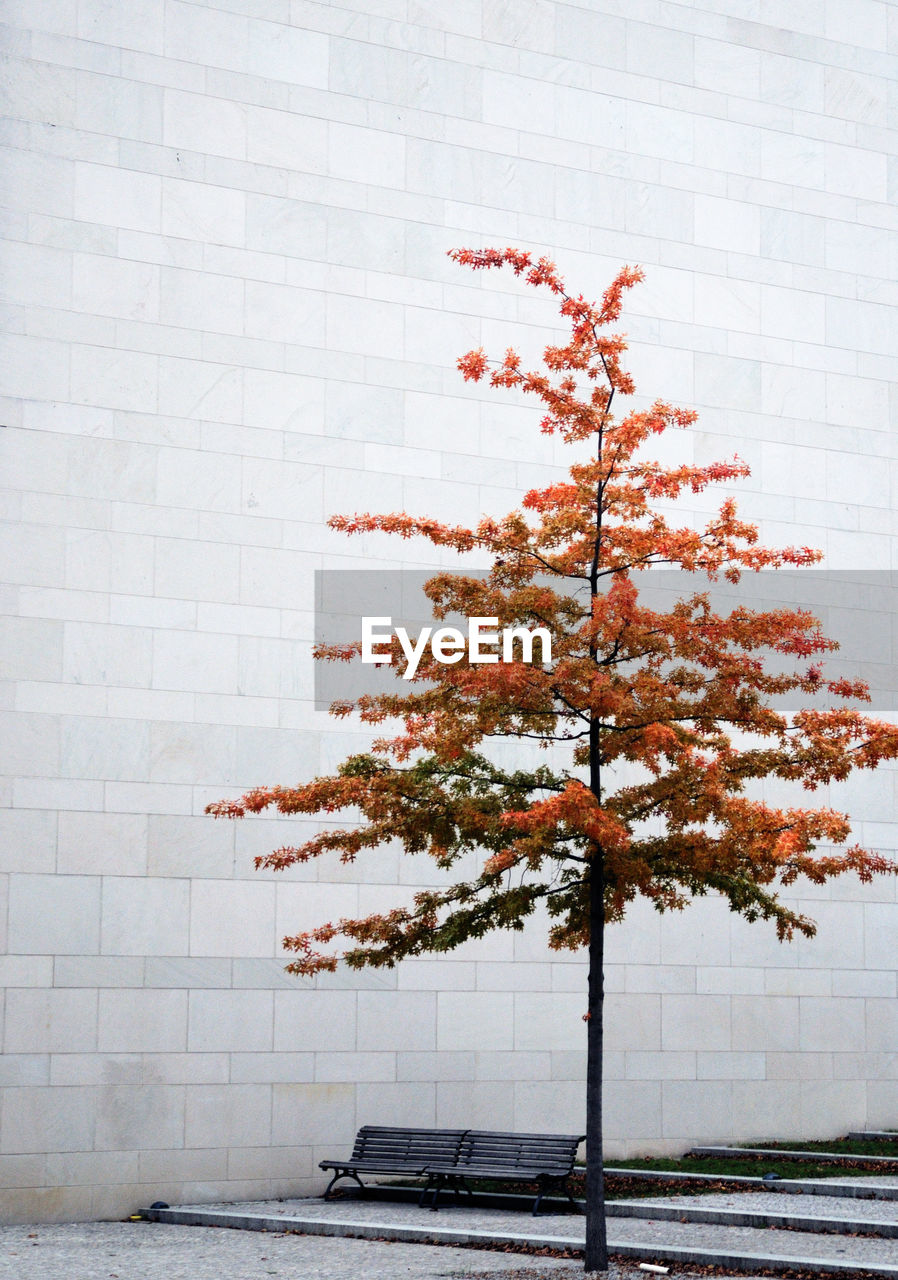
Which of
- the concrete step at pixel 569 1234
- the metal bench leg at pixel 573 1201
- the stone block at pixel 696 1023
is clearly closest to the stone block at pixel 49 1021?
the concrete step at pixel 569 1234

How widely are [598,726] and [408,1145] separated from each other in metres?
6.21

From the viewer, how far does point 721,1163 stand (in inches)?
683

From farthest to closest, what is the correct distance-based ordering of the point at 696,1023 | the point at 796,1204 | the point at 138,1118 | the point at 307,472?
the point at 696,1023 → the point at 307,472 → the point at 138,1118 → the point at 796,1204

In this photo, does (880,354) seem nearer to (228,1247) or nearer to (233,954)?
(233,954)

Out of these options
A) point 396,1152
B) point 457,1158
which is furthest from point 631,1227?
point 396,1152

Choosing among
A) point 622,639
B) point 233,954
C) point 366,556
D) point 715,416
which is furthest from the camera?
point 715,416

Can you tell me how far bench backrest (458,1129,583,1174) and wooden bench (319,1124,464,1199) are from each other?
179 millimetres

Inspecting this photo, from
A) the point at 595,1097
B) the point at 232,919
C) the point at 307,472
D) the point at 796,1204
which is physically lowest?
the point at 796,1204

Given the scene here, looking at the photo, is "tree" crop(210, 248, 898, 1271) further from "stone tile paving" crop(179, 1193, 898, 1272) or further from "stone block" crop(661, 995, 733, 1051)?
"stone block" crop(661, 995, 733, 1051)

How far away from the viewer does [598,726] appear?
1234 centimetres

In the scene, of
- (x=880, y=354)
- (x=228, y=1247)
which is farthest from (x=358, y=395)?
(x=228, y=1247)

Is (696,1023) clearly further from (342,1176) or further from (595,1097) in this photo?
(595,1097)

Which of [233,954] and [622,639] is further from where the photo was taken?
[233,954]

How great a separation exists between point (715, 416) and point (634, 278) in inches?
316
